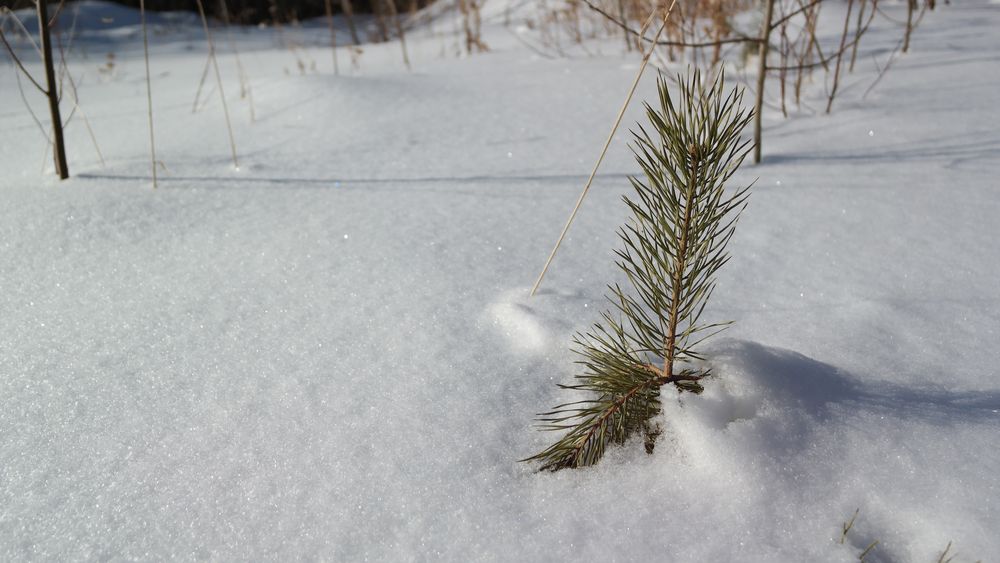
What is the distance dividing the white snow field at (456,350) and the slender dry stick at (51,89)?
0.26ft

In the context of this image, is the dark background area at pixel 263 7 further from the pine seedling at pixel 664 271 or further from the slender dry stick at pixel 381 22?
the pine seedling at pixel 664 271

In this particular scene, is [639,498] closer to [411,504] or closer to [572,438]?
[572,438]

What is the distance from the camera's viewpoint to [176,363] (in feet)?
3.80

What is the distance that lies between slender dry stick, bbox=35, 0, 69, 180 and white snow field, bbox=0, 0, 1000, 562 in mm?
80

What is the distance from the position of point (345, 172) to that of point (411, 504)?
1277 mm

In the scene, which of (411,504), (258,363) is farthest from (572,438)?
(258,363)

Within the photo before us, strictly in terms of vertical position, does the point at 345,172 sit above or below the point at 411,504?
above

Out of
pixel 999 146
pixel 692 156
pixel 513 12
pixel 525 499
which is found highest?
pixel 513 12

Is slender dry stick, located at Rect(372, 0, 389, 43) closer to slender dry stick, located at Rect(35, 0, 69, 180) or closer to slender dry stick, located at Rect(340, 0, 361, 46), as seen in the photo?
slender dry stick, located at Rect(340, 0, 361, 46)

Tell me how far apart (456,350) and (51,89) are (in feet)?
4.56

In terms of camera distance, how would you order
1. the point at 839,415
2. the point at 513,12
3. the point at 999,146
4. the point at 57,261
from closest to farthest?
the point at 839,415
the point at 57,261
the point at 999,146
the point at 513,12

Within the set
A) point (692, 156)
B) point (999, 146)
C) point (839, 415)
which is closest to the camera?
point (692, 156)

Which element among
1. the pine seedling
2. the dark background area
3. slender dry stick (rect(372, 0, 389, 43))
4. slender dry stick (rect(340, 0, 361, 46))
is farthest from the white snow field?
the dark background area

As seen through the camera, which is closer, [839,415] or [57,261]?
[839,415]
